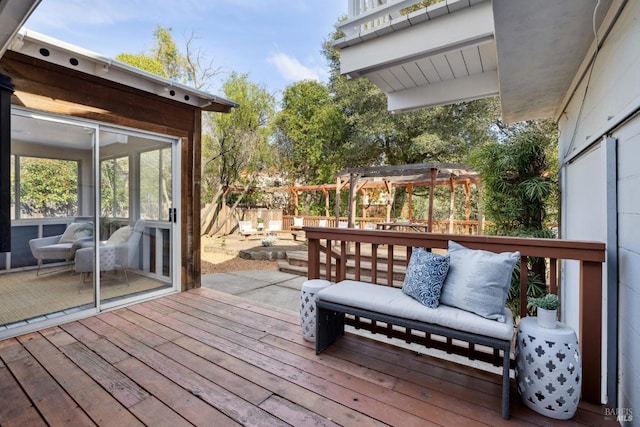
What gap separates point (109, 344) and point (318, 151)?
11.3 meters

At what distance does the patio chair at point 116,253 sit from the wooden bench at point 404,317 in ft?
8.91

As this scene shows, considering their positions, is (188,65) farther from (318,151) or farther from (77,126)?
(77,126)

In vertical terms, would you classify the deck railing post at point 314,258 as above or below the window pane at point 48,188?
below

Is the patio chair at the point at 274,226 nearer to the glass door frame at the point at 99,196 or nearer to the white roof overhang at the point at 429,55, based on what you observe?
the glass door frame at the point at 99,196

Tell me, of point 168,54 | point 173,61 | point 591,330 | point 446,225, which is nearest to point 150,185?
point 591,330

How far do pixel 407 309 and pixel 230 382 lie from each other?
1.29 metres

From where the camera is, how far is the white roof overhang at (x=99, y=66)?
8.32 ft

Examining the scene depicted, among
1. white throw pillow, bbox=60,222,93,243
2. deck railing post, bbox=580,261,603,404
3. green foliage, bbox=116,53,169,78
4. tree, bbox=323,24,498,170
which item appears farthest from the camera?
tree, bbox=323,24,498,170

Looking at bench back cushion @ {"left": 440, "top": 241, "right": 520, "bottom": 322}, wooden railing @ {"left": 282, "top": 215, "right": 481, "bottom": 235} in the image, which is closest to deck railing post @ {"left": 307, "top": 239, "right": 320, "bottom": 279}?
bench back cushion @ {"left": 440, "top": 241, "right": 520, "bottom": 322}

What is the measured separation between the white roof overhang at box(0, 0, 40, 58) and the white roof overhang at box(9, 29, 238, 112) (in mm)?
858

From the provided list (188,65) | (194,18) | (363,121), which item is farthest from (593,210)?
(188,65)

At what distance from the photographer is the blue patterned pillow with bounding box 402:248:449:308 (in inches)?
80.3

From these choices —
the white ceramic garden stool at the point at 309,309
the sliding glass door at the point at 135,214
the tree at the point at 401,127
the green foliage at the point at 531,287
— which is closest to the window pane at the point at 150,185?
the sliding glass door at the point at 135,214

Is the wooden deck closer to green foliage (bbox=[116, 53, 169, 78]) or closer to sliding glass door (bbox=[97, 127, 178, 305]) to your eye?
sliding glass door (bbox=[97, 127, 178, 305])
